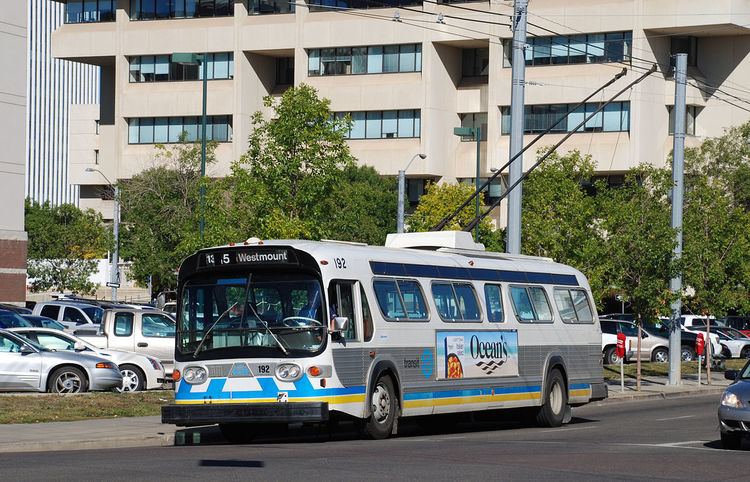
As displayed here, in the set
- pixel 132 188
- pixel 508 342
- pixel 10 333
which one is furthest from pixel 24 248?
pixel 508 342

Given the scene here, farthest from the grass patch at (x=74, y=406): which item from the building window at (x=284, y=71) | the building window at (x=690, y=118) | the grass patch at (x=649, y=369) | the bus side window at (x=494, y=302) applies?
the building window at (x=284, y=71)

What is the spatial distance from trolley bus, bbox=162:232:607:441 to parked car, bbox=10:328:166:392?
7.58m

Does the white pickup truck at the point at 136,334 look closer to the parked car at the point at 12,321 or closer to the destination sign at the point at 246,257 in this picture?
the parked car at the point at 12,321

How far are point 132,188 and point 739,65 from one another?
33529mm

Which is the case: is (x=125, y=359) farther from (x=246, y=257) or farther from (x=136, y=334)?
(x=246, y=257)

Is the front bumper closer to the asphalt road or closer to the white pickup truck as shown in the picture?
the asphalt road

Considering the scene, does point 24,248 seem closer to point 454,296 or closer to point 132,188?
point 132,188

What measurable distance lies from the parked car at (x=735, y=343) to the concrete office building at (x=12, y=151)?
89.4ft

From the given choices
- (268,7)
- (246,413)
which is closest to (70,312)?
(246,413)

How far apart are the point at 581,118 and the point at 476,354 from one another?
54.3 meters

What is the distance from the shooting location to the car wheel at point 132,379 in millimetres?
28250

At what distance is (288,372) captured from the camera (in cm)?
1900

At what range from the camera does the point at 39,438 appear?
63.9 feet

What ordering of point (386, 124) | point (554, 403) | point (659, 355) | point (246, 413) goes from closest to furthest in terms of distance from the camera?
point (246, 413) < point (554, 403) < point (659, 355) < point (386, 124)
